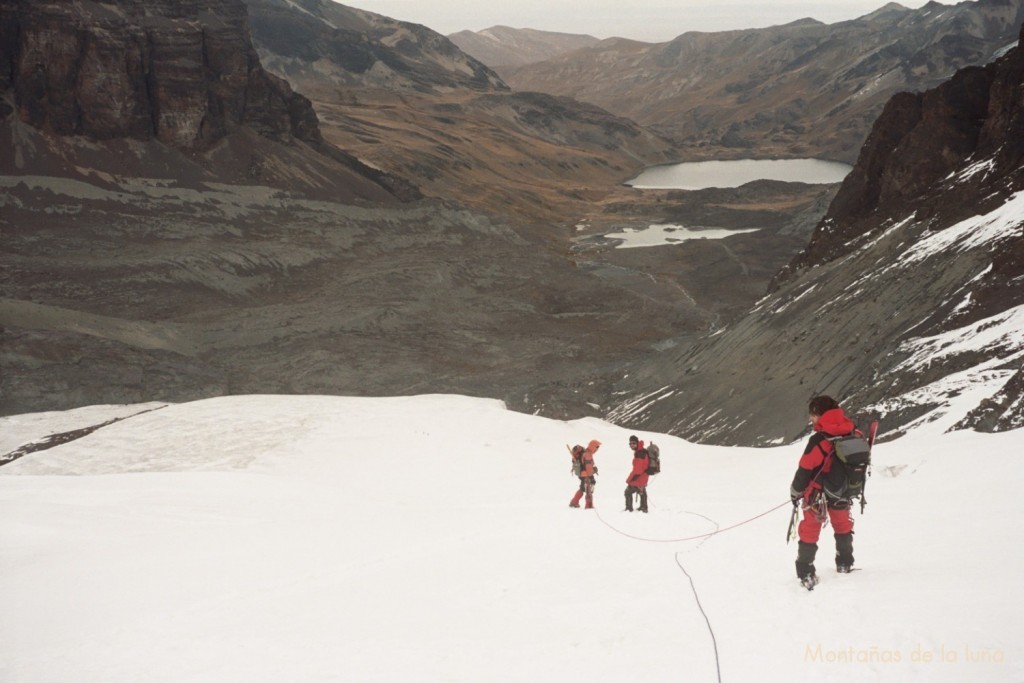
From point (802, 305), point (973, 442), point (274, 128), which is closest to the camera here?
point (973, 442)

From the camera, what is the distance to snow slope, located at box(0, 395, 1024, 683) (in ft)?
21.3

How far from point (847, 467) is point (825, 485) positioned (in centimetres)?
25

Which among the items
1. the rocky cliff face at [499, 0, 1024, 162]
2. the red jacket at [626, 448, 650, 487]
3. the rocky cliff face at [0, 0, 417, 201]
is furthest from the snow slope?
the rocky cliff face at [499, 0, 1024, 162]

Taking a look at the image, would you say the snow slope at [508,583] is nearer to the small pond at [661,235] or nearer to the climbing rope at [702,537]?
the climbing rope at [702,537]

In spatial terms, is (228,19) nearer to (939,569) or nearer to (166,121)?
(166,121)

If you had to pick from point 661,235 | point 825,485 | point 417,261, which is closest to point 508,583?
point 825,485

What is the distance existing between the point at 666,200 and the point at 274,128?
48.4 metres

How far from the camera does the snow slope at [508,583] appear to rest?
255 inches

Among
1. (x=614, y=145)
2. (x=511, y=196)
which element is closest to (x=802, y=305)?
(x=511, y=196)

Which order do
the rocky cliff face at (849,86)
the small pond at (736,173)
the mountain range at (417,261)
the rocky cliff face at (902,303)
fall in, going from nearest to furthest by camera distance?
the rocky cliff face at (902,303) < the mountain range at (417,261) < the small pond at (736,173) < the rocky cliff face at (849,86)

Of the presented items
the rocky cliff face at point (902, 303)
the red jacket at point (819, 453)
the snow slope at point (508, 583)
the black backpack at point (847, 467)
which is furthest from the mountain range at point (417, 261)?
the red jacket at point (819, 453)

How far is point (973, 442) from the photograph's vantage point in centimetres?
1262

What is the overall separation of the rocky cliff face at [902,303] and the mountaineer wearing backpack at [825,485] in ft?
21.3

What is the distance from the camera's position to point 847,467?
7.90 metres
